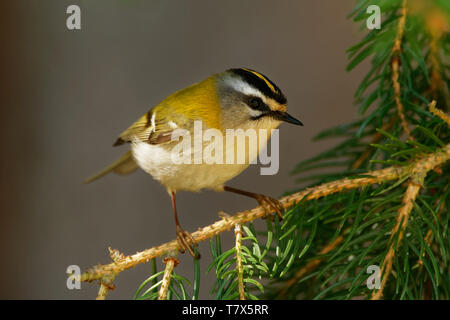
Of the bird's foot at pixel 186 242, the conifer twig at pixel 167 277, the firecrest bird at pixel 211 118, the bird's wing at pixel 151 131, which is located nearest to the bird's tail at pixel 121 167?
the bird's wing at pixel 151 131

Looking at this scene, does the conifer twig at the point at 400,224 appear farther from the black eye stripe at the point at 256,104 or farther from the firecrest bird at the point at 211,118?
the black eye stripe at the point at 256,104

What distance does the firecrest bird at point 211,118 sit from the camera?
869 mm

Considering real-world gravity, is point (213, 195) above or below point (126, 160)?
below

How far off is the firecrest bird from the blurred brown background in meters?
0.68

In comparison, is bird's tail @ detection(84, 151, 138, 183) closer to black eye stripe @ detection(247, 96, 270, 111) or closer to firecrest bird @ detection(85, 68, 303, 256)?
firecrest bird @ detection(85, 68, 303, 256)

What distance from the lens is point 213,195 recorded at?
1.72 metres

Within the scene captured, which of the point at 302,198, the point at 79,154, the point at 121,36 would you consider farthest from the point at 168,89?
the point at 302,198

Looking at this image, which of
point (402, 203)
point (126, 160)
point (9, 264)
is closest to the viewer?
point (402, 203)

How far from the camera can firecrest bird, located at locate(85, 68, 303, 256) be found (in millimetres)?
869

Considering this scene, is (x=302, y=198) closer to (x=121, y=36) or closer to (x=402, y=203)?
(x=402, y=203)

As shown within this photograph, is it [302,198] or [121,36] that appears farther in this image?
[121,36]

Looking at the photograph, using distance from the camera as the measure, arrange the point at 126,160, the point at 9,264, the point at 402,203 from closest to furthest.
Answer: the point at 402,203, the point at 126,160, the point at 9,264

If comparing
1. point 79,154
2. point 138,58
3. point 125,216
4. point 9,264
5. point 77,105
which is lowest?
point 9,264

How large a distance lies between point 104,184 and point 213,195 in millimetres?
435
